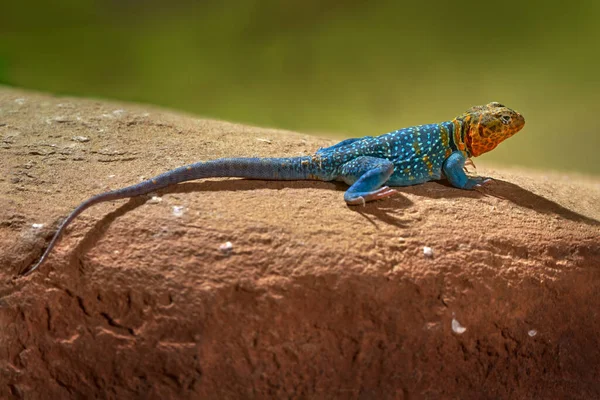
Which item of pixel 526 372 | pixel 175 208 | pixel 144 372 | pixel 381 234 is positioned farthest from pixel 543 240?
pixel 144 372

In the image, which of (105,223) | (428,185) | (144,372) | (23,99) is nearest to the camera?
(144,372)

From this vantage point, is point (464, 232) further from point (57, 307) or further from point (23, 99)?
point (23, 99)

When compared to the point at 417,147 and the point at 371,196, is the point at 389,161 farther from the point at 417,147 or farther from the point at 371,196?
the point at 371,196

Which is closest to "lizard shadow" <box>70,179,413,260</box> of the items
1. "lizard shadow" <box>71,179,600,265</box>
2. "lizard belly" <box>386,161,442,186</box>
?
"lizard shadow" <box>71,179,600,265</box>

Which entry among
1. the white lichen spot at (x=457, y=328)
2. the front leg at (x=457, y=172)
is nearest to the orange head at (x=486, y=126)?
the front leg at (x=457, y=172)

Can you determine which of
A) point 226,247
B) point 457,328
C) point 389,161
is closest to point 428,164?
point 389,161

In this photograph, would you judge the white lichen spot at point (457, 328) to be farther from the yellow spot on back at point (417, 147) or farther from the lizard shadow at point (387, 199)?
the yellow spot on back at point (417, 147)
